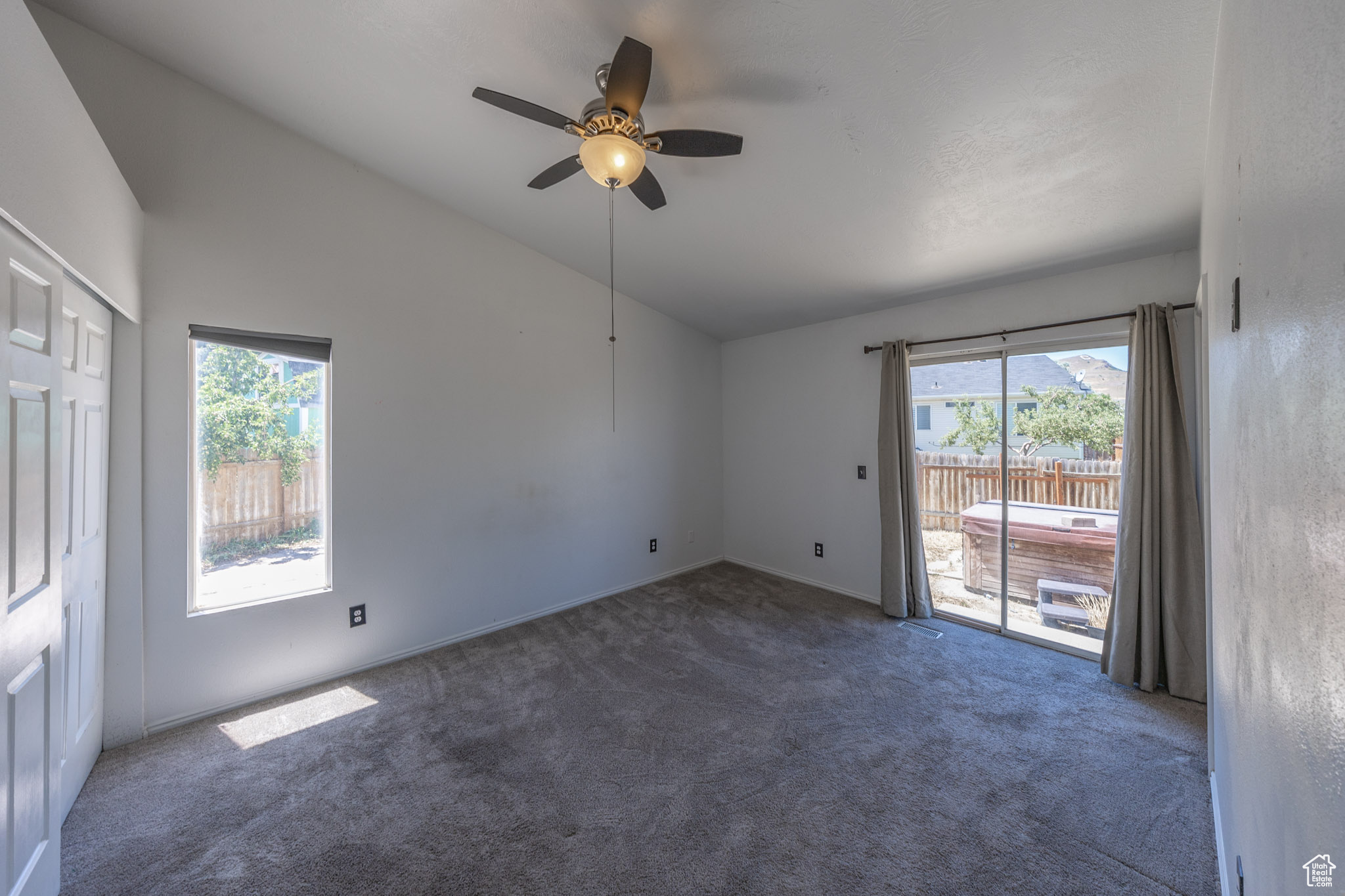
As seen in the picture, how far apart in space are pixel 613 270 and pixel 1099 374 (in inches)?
131

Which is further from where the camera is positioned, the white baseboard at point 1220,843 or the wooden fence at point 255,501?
the wooden fence at point 255,501

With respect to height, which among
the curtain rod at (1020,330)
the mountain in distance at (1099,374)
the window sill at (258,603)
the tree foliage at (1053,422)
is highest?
the curtain rod at (1020,330)

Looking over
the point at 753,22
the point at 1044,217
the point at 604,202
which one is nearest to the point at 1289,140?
the point at 753,22

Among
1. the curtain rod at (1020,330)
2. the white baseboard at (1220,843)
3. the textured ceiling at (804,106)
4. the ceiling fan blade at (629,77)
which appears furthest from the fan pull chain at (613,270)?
the white baseboard at (1220,843)

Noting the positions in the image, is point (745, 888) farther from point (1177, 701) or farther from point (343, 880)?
point (1177, 701)

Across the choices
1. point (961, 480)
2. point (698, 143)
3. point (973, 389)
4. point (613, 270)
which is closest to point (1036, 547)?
point (961, 480)

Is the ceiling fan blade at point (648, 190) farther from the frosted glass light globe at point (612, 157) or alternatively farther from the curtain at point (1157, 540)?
the curtain at point (1157, 540)

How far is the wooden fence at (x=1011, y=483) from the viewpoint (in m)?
2.88

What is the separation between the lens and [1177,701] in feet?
8.02

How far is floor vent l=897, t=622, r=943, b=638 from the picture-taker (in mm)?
3266

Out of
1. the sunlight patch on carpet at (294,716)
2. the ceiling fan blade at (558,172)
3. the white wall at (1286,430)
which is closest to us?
the white wall at (1286,430)

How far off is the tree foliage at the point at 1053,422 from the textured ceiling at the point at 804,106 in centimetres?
82

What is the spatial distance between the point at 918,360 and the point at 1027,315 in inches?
28.9

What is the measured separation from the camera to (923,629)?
3359 mm
